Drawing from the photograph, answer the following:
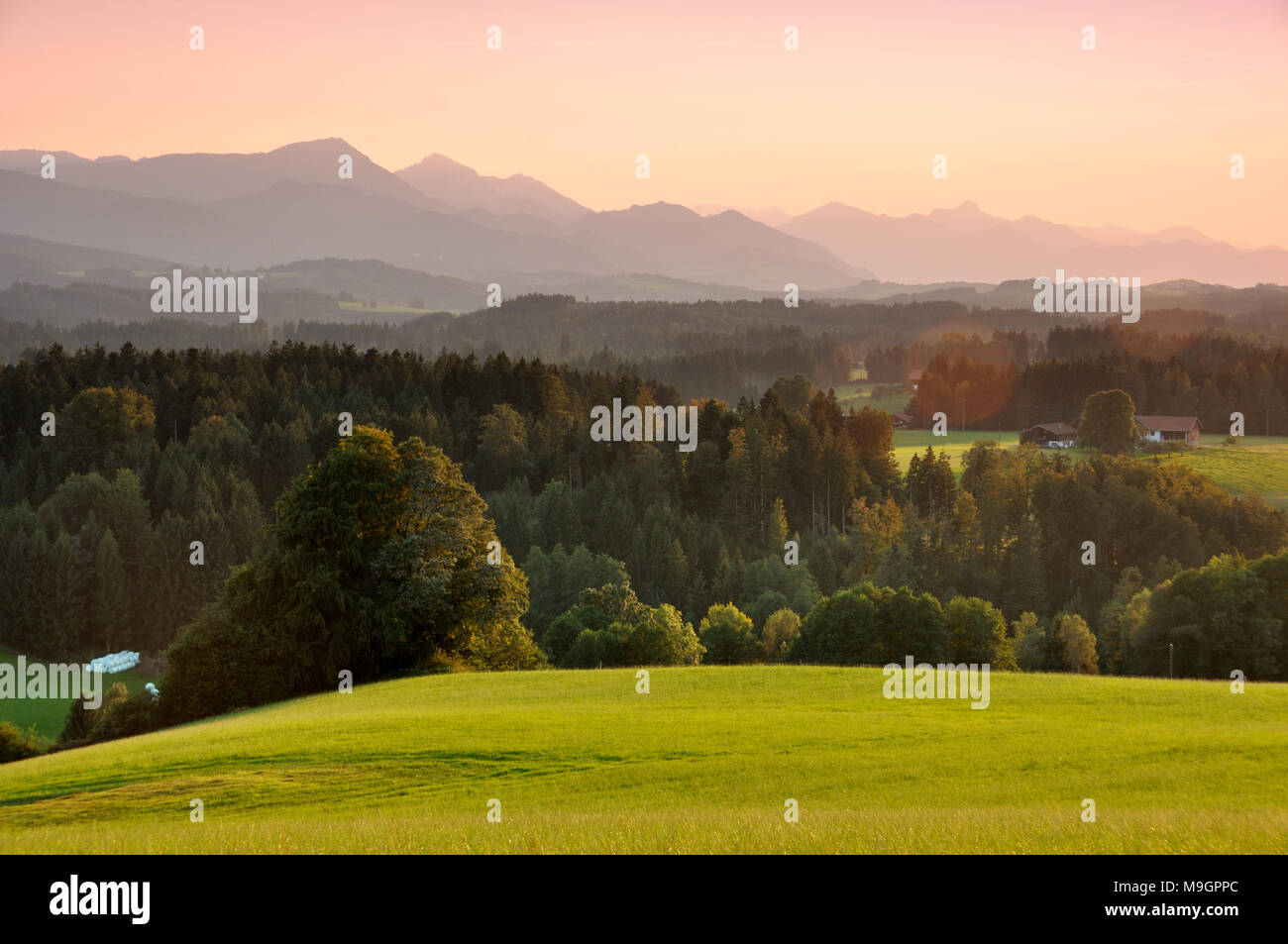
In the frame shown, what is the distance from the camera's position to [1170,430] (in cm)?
18162

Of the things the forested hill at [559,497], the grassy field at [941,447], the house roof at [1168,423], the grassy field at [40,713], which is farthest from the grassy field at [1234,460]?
the grassy field at [40,713]

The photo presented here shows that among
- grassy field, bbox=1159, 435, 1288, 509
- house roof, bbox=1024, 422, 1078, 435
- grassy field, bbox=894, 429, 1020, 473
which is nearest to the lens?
grassy field, bbox=1159, 435, 1288, 509

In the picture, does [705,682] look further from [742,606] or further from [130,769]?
[742,606]

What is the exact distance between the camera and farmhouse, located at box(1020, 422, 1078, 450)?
186500mm

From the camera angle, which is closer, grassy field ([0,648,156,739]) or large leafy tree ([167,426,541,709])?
large leafy tree ([167,426,541,709])

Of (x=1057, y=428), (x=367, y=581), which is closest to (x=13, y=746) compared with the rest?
(x=367, y=581)

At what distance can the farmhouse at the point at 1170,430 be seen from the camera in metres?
180

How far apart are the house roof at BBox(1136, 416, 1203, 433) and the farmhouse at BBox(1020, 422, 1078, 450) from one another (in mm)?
12747

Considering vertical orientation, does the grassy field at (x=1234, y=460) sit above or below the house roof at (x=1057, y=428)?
below

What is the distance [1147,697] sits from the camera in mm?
38781

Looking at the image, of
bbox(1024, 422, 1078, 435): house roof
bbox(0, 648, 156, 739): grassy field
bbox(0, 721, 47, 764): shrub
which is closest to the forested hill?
bbox(0, 648, 156, 739): grassy field

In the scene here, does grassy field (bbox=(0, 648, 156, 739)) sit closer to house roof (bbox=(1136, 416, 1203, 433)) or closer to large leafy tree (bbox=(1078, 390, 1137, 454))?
large leafy tree (bbox=(1078, 390, 1137, 454))

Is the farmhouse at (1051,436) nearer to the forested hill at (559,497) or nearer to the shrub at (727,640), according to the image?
the forested hill at (559,497)
